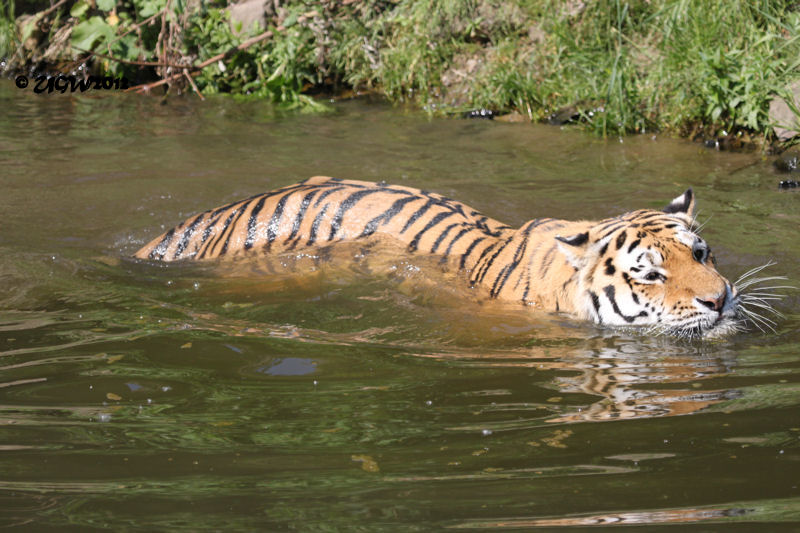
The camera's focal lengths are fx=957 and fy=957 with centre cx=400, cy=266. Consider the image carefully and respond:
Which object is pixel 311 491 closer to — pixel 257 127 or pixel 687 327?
pixel 687 327

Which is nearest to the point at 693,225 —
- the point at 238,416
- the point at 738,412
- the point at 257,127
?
the point at 738,412

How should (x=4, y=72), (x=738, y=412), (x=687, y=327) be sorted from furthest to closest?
(x=4, y=72) < (x=687, y=327) < (x=738, y=412)

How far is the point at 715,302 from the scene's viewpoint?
3.63m

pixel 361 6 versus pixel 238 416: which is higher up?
pixel 361 6

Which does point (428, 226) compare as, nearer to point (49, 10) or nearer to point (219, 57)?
point (219, 57)

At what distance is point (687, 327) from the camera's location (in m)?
3.72

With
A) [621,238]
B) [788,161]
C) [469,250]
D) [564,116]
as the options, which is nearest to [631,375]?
[621,238]

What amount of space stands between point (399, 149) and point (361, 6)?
9.15 ft

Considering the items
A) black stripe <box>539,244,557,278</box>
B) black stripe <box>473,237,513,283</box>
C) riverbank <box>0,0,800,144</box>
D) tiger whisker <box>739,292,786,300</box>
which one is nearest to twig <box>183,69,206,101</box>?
riverbank <box>0,0,800,144</box>

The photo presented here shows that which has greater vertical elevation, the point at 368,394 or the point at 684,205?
the point at 684,205

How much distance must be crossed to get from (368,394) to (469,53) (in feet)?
20.9

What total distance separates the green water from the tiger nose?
0.16 meters

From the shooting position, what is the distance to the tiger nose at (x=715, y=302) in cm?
363

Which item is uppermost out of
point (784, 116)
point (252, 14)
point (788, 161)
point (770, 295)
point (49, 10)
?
point (252, 14)
